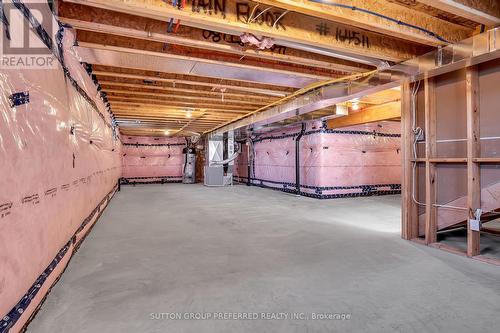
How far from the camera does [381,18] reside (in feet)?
8.01

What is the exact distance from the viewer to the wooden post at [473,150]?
2922 mm

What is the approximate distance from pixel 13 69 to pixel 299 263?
8.30 ft

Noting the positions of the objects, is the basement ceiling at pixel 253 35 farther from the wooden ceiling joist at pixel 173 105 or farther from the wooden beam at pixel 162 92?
the wooden ceiling joist at pixel 173 105

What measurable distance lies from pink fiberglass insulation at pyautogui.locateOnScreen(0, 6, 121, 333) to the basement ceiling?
1.49 ft

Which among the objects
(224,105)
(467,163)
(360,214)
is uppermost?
(224,105)

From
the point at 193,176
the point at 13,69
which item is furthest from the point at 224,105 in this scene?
the point at 193,176

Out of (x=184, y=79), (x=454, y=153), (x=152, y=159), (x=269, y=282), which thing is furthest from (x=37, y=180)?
(x=152, y=159)

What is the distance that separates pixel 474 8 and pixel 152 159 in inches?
478

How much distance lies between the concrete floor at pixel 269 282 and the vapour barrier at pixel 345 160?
353cm

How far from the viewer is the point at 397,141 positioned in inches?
328

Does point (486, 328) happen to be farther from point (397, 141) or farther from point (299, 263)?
point (397, 141)

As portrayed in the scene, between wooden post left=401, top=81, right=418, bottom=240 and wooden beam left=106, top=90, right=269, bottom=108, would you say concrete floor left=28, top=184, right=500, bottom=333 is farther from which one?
wooden beam left=106, top=90, right=269, bottom=108

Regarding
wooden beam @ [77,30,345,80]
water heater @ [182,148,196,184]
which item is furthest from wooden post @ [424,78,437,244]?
water heater @ [182,148,196,184]

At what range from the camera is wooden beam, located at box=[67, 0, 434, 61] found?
6.84ft
